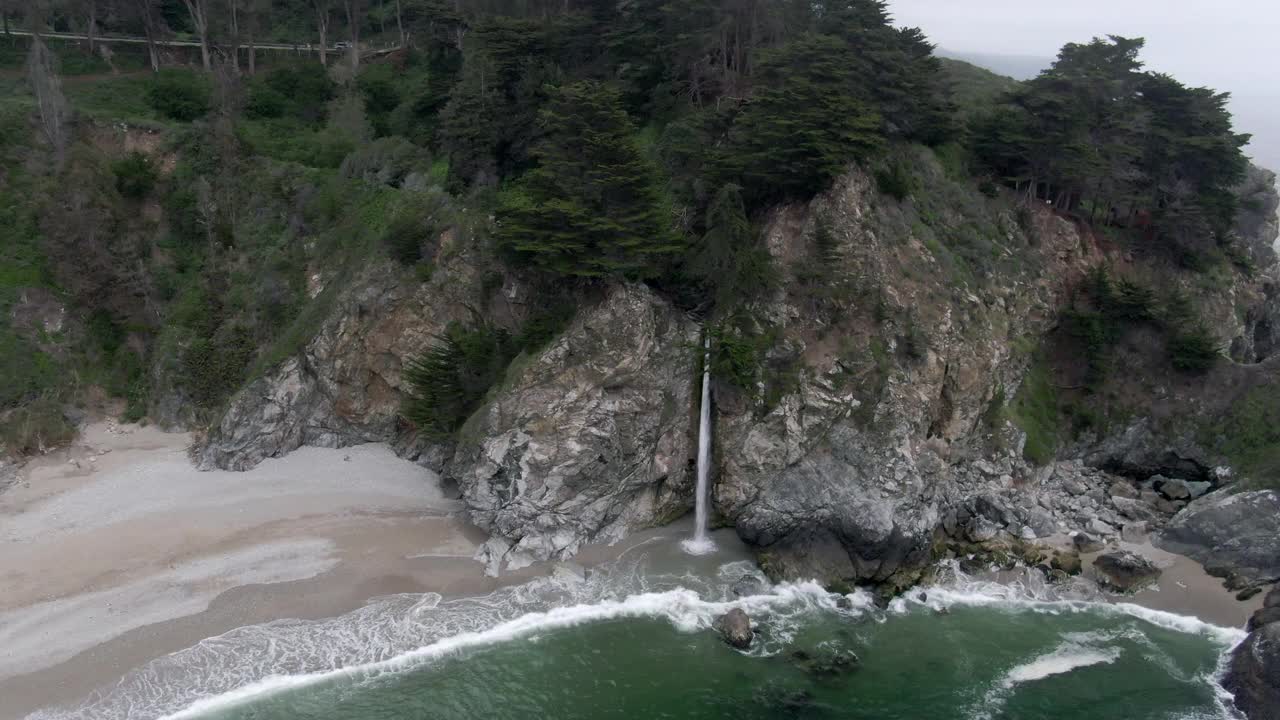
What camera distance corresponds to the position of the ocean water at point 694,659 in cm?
2016

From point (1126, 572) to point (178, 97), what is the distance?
5103 centimetres

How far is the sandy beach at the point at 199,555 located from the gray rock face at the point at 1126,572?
49 cm

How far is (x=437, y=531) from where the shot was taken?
2700cm

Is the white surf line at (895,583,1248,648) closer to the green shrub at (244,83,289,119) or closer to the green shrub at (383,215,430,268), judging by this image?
the green shrub at (383,215,430,268)

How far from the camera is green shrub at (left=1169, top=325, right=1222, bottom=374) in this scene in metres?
31.8

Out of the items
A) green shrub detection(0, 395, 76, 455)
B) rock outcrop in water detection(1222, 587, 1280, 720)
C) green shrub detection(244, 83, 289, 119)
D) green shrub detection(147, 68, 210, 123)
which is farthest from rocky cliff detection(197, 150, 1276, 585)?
green shrub detection(147, 68, 210, 123)

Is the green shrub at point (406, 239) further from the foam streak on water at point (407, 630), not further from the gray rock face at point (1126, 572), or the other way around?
the gray rock face at point (1126, 572)

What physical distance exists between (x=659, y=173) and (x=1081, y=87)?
2064 centimetres

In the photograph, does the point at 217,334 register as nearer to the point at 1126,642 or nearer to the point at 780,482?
the point at 780,482

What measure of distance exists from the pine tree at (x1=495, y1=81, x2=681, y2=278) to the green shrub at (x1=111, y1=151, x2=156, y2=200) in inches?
914

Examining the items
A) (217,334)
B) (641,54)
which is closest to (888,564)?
(641,54)

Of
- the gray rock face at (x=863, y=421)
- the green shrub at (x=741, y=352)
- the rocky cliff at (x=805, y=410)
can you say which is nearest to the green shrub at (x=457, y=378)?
the rocky cliff at (x=805, y=410)

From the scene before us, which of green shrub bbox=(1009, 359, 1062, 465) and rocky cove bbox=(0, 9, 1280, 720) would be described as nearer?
rocky cove bbox=(0, 9, 1280, 720)

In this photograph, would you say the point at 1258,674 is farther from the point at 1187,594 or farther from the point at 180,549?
the point at 180,549
